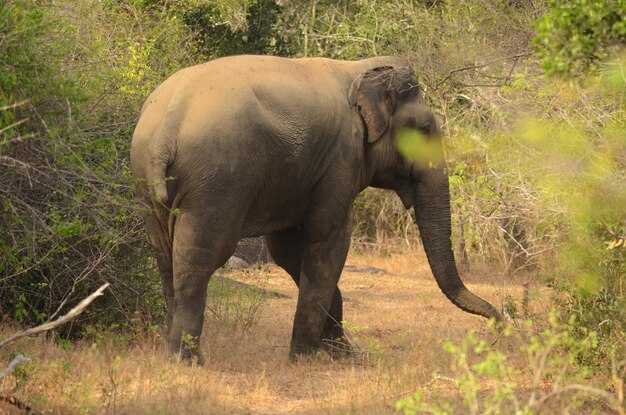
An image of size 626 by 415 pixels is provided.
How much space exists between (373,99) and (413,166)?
785 millimetres

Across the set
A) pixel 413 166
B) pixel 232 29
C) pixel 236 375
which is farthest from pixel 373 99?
pixel 232 29

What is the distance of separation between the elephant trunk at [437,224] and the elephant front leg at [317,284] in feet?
2.98

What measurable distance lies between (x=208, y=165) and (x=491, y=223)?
9.82 meters

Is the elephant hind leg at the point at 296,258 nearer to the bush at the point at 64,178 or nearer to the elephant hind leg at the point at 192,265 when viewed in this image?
the bush at the point at 64,178

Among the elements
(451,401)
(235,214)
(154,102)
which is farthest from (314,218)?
(451,401)

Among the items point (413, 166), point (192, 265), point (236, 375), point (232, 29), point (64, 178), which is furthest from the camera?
point (232, 29)

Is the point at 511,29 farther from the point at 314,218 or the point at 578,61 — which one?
the point at 578,61

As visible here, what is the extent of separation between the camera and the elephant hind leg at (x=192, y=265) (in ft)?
29.4

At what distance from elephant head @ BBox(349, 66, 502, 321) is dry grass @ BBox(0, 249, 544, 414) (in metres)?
0.64

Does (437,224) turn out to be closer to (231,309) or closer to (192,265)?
(192,265)

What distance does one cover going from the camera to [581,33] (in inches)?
249

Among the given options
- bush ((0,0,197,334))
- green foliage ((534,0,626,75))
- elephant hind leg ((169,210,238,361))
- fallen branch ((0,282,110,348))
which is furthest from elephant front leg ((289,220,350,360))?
fallen branch ((0,282,110,348))

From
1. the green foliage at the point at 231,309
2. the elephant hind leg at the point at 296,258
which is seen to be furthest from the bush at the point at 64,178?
the elephant hind leg at the point at 296,258

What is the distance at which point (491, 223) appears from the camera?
1803 cm
